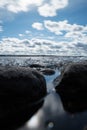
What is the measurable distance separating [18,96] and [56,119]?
2.67 m

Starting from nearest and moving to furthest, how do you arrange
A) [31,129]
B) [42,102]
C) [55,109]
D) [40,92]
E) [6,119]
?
[31,129], [6,119], [55,109], [42,102], [40,92]

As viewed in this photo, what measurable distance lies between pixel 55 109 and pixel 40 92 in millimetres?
2429

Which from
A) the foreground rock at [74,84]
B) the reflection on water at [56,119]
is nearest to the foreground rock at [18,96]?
the reflection on water at [56,119]

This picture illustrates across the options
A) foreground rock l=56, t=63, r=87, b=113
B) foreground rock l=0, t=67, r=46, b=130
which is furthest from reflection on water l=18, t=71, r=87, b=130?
foreground rock l=56, t=63, r=87, b=113

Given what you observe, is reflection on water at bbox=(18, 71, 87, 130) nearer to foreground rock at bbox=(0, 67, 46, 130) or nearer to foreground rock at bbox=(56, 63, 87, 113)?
foreground rock at bbox=(0, 67, 46, 130)

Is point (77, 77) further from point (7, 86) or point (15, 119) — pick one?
point (15, 119)

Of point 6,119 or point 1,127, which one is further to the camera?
point 6,119

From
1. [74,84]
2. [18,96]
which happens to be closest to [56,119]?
[18,96]

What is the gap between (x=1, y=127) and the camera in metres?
8.88

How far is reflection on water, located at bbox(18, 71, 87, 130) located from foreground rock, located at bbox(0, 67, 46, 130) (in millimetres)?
412

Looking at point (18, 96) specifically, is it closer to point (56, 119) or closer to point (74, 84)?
point (56, 119)

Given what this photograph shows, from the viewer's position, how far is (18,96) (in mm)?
11414

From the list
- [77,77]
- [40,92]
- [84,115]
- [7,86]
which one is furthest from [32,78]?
[84,115]

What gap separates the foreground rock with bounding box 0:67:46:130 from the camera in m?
9.93
